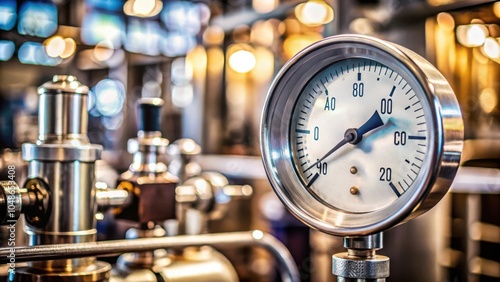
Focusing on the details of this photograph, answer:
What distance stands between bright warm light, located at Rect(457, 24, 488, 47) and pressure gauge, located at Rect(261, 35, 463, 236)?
4.60m

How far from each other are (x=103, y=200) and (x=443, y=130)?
2.01 feet

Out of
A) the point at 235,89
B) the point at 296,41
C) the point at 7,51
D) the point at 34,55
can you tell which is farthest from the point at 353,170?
the point at 235,89

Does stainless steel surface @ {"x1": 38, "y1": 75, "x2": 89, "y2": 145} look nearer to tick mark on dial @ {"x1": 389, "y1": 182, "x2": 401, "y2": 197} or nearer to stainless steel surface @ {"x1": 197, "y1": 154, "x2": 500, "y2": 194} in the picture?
tick mark on dial @ {"x1": 389, "y1": 182, "x2": 401, "y2": 197}

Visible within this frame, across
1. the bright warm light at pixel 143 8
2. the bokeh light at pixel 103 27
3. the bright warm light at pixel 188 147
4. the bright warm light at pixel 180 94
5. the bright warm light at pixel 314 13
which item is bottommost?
the bright warm light at pixel 188 147

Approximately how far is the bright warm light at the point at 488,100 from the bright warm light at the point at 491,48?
35 cm

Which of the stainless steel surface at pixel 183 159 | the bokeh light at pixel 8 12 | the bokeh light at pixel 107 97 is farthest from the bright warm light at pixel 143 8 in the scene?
the stainless steel surface at pixel 183 159

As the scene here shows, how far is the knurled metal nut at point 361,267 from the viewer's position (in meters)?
0.90

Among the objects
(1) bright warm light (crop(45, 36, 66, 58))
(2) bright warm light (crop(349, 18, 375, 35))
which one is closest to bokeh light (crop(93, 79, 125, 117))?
(1) bright warm light (crop(45, 36, 66, 58))

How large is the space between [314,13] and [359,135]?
16.5ft

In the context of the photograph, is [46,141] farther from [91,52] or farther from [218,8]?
[91,52]

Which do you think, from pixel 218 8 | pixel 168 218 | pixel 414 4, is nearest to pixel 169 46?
pixel 218 8

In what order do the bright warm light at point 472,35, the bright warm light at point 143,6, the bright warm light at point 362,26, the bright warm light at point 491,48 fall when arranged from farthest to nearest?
the bright warm light at point 143,6 < the bright warm light at point 491,48 < the bright warm light at point 472,35 < the bright warm light at point 362,26

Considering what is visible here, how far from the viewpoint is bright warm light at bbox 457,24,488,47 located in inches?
210

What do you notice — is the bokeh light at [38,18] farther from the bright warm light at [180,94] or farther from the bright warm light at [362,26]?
the bright warm light at [362,26]
